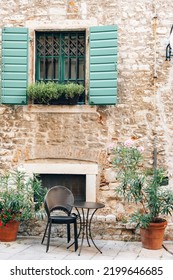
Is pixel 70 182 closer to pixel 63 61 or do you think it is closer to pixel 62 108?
pixel 62 108

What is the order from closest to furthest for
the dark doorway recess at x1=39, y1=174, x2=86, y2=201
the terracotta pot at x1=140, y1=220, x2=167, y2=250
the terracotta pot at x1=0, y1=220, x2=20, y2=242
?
the terracotta pot at x1=140, y1=220, x2=167, y2=250
the terracotta pot at x1=0, y1=220, x2=20, y2=242
the dark doorway recess at x1=39, y1=174, x2=86, y2=201

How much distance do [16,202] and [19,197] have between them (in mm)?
96

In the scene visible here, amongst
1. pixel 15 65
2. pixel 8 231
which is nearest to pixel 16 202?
pixel 8 231

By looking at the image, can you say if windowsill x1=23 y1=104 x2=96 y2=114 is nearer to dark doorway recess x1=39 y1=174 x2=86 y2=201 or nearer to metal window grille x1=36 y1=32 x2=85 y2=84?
metal window grille x1=36 y1=32 x2=85 y2=84

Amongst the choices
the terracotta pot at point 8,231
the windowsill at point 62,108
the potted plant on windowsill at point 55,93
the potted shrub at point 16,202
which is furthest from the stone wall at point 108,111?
the terracotta pot at point 8,231

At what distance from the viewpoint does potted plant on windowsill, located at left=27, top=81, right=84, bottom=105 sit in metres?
6.45

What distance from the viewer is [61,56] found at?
6.78 metres

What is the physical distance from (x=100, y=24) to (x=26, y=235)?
380 centimetres

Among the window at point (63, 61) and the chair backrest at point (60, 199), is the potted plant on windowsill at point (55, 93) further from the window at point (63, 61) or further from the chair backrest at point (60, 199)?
the chair backrest at point (60, 199)

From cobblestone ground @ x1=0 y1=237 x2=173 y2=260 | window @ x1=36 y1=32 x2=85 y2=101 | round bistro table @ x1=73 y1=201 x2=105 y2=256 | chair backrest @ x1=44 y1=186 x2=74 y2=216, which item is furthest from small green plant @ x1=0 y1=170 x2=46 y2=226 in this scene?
window @ x1=36 y1=32 x2=85 y2=101

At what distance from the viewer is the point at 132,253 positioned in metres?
5.75

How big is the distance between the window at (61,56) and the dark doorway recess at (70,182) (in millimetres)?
1657

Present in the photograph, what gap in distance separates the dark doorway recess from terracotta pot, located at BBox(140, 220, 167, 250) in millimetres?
1308

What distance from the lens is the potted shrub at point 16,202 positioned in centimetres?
607
